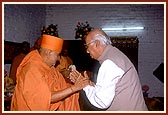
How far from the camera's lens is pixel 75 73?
183 cm

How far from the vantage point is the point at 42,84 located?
171cm

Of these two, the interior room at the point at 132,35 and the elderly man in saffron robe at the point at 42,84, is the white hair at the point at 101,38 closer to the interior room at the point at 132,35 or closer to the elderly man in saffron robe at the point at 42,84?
the elderly man in saffron robe at the point at 42,84

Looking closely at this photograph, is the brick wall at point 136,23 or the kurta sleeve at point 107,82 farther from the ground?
the brick wall at point 136,23

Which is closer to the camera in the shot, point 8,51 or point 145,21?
point 8,51

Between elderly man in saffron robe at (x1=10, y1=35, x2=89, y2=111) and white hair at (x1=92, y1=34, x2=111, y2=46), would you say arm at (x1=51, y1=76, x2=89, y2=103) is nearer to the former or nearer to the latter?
elderly man in saffron robe at (x1=10, y1=35, x2=89, y2=111)

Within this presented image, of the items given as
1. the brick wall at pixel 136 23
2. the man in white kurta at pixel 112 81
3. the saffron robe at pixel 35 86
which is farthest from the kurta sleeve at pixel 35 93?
the brick wall at pixel 136 23

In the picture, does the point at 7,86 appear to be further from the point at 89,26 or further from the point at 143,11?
the point at 143,11

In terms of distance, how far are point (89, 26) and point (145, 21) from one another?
49.4 inches

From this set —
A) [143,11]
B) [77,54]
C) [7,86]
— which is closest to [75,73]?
[7,86]

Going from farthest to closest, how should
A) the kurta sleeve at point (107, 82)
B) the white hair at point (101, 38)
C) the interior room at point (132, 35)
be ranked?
the interior room at point (132, 35) < the white hair at point (101, 38) < the kurta sleeve at point (107, 82)

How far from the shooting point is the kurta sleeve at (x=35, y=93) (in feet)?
5.57

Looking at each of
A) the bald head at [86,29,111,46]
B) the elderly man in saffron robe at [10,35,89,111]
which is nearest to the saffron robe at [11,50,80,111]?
the elderly man in saffron robe at [10,35,89,111]

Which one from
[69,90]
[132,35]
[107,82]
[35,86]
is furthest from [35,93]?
[132,35]

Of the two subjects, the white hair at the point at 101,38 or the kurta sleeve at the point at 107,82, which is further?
the white hair at the point at 101,38
